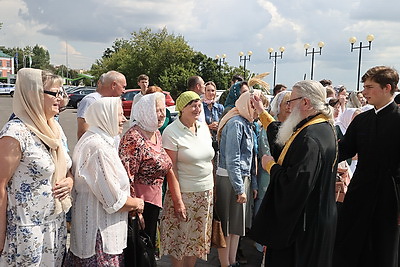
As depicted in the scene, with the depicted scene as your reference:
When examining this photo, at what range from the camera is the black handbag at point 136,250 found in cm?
306

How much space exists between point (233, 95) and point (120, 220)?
3.06 metres

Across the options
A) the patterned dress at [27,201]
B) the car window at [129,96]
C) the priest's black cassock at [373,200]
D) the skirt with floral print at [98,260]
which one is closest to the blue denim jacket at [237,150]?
the priest's black cassock at [373,200]

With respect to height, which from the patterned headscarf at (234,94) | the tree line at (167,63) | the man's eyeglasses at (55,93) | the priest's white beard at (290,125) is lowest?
the priest's white beard at (290,125)

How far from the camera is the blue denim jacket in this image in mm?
4102

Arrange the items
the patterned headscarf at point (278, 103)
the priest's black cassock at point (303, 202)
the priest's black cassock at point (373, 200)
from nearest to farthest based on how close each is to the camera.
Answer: the priest's black cassock at point (303, 202) → the priest's black cassock at point (373, 200) → the patterned headscarf at point (278, 103)

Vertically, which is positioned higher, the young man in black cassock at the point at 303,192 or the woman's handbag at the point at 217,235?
the young man in black cassock at the point at 303,192

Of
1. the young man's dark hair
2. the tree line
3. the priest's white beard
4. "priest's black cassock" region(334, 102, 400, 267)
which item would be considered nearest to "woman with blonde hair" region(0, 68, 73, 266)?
the priest's white beard

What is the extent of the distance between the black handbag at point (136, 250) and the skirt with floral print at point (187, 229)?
2.42 feet

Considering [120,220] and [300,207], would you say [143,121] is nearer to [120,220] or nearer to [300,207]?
[120,220]

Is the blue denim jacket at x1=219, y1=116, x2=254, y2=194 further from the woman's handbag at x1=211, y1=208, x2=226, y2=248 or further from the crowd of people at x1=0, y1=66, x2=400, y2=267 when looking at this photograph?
the woman's handbag at x1=211, y1=208, x2=226, y2=248

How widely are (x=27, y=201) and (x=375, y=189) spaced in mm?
3006

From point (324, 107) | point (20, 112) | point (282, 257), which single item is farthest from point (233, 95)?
point (20, 112)

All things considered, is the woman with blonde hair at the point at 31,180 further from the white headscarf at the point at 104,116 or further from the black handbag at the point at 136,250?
the black handbag at the point at 136,250

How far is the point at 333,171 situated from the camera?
119 inches
